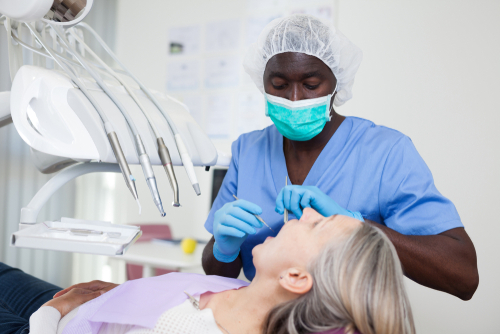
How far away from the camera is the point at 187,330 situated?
0.83 m

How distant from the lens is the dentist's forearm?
3.91 ft

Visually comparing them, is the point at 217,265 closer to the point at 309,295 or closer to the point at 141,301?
the point at 141,301

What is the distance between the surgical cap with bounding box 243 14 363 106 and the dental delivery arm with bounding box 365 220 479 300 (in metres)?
0.49

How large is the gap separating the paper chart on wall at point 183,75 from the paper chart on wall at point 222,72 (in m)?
0.10

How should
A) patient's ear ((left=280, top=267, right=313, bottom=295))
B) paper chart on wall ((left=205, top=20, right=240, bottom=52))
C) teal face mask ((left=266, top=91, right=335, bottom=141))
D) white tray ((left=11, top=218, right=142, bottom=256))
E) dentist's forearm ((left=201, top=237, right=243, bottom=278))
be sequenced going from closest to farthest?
1. white tray ((left=11, top=218, right=142, bottom=256))
2. patient's ear ((left=280, top=267, right=313, bottom=295))
3. teal face mask ((left=266, top=91, right=335, bottom=141))
4. dentist's forearm ((left=201, top=237, right=243, bottom=278))
5. paper chart on wall ((left=205, top=20, right=240, bottom=52))

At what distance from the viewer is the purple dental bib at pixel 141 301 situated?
89 cm

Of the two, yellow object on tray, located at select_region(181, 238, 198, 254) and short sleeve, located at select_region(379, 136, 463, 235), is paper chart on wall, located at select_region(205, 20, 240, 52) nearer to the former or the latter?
yellow object on tray, located at select_region(181, 238, 198, 254)

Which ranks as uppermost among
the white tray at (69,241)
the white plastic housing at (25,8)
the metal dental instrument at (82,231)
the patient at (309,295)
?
the white plastic housing at (25,8)

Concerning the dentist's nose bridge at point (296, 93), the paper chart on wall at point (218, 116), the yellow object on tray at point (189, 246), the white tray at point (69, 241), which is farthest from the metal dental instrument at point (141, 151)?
the paper chart on wall at point (218, 116)

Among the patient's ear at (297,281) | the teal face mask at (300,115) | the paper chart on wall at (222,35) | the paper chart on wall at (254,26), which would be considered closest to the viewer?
the patient's ear at (297,281)

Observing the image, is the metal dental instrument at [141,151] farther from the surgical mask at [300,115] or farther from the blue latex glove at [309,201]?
the surgical mask at [300,115]

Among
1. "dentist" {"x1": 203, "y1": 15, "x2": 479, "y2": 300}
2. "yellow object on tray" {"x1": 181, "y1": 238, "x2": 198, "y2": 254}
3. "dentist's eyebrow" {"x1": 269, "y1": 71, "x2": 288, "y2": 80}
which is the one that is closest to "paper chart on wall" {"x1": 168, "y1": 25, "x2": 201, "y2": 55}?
"yellow object on tray" {"x1": 181, "y1": 238, "x2": 198, "y2": 254}

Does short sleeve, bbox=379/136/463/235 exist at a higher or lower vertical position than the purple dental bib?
higher

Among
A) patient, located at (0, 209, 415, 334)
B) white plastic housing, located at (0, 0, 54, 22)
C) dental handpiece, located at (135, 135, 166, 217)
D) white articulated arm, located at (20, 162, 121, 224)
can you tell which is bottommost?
patient, located at (0, 209, 415, 334)
